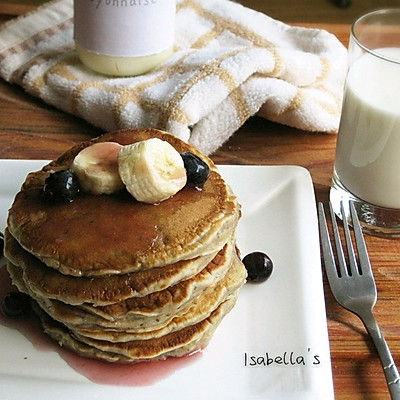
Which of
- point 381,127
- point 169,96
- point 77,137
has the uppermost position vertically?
point 381,127

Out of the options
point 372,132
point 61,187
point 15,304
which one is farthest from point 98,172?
point 372,132

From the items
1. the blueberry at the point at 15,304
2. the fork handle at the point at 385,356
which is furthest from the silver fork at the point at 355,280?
the blueberry at the point at 15,304

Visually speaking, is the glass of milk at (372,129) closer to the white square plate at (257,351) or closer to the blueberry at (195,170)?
the white square plate at (257,351)

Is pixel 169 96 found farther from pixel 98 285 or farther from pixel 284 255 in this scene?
pixel 98 285

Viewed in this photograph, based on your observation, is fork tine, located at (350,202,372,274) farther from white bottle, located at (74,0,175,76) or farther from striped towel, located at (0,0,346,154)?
white bottle, located at (74,0,175,76)

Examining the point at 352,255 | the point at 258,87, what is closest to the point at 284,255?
the point at 352,255

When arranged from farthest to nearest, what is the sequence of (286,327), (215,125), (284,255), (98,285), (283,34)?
(283,34) < (215,125) < (284,255) < (286,327) < (98,285)
